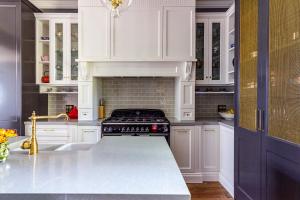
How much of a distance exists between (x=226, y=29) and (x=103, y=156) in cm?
308

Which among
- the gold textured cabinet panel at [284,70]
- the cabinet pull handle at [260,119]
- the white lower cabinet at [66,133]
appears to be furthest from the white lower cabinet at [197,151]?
the gold textured cabinet panel at [284,70]

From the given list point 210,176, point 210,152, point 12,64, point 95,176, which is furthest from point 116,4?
point 210,176

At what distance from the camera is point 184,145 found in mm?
3729

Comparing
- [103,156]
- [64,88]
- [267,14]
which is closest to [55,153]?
[103,156]

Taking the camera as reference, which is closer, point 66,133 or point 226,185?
point 226,185

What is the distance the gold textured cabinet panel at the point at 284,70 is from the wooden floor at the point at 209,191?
146 cm

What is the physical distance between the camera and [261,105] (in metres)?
2.29

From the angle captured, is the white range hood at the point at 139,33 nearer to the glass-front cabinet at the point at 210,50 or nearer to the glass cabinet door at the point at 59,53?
the glass-front cabinet at the point at 210,50

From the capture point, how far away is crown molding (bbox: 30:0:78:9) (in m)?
4.22

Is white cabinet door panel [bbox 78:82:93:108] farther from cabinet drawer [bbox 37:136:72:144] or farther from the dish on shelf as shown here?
the dish on shelf

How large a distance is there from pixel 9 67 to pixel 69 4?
143cm

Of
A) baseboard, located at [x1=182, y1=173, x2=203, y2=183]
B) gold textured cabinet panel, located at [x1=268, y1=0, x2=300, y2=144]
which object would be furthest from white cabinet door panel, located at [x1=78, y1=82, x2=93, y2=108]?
gold textured cabinet panel, located at [x1=268, y1=0, x2=300, y2=144]

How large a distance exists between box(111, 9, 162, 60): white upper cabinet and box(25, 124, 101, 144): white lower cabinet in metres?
1.12

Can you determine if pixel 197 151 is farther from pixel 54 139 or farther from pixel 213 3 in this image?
pixel 213 3
